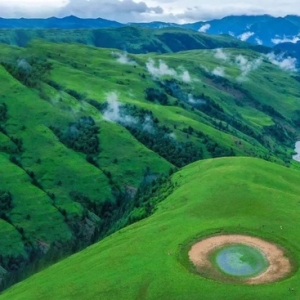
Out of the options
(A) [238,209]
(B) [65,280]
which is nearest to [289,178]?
(A) [238,209]

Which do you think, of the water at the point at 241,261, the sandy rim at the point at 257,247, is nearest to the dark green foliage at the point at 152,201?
the sandy rim at the point at 257,247

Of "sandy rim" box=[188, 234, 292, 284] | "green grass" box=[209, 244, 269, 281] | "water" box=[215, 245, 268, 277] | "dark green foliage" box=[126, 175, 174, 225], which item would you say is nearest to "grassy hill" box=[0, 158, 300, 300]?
"sandy rim" box=[188, 234, 292, 284]

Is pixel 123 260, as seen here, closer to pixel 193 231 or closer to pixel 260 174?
pixel 193 231

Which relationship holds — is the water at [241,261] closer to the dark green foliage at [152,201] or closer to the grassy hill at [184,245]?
the grassy hill at [184,245]

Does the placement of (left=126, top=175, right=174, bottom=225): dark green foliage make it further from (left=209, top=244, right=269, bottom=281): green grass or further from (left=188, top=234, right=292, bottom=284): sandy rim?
(left=209, top=244, right=269, bottom=281): green grass

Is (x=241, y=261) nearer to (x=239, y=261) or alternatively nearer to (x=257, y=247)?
(x=239, y=261)

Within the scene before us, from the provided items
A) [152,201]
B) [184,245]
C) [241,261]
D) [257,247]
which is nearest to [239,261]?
[241,261]
